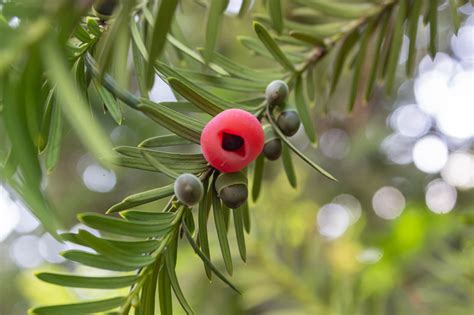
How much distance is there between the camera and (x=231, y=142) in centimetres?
38

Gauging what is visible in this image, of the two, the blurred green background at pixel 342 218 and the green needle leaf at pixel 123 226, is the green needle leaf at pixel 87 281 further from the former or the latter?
the blurred green background at pixel 342 218

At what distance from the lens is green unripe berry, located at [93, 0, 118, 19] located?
0.37 meters

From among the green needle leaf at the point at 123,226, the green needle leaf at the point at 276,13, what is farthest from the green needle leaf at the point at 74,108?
the green needle leaf at the point at 276,13

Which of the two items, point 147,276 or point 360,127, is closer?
Result: point 147,276

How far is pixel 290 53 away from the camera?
577 mm

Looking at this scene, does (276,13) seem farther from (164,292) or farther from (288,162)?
(164,292)

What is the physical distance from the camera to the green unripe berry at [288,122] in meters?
0.42

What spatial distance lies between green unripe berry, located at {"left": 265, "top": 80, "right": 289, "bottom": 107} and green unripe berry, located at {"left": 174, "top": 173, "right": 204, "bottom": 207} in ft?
0.35

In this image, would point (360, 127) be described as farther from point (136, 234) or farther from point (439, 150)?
point (136, 234)

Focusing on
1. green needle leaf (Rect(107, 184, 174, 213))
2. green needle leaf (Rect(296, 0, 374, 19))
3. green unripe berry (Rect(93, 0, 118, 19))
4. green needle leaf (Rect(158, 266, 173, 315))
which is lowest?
green needle leaf (Rect(158, 266, 173, 315))

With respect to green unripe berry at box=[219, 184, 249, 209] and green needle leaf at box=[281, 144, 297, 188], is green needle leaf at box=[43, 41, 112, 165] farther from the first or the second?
green needle leaf at box=[281, 144, 297, 188]

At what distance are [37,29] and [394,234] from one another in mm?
775

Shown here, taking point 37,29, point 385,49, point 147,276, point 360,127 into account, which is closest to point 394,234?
point 385,49

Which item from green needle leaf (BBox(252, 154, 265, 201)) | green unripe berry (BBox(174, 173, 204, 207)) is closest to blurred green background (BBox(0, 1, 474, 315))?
green needle leaf (BBox(252, 154, 265, 201))
